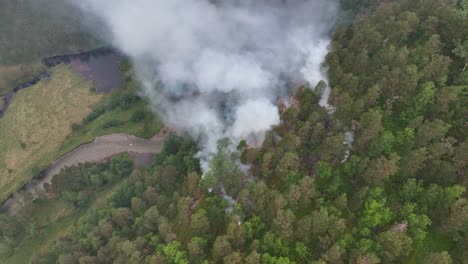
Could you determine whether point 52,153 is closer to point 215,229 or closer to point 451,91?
point 215,229

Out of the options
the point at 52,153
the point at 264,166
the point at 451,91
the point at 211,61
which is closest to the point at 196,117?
the point at 211,61

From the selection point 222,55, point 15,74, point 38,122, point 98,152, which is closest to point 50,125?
point 38,122

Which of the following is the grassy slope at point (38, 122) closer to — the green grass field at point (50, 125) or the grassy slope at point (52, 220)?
the green grass field at point (50, 125)

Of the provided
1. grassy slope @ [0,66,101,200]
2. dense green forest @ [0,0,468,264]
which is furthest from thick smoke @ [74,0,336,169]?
grassy slope @ [0,66,101,200]

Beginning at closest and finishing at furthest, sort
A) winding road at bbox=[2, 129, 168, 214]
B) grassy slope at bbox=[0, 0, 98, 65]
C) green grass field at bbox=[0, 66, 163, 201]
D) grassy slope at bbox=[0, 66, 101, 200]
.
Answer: winding road at bbox=[2, 129, 168, 214]
green grass field at bbox=[0, 66, 163, 201]
grassy slope at bbox=[0, 66, 101, 200]
grassy slope at bbox=[0, 0, 98, 65]

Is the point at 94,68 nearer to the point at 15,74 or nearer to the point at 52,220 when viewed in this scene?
the point at 15,74

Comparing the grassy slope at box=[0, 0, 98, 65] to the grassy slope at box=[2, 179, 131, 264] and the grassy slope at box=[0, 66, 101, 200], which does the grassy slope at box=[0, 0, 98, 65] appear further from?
the grassy slope at box=[2, 179, 131, 264]
